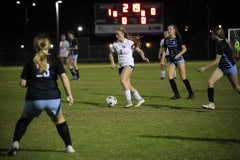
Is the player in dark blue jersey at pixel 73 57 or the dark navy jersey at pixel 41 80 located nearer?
the dark navy jersey at pixel 41 80

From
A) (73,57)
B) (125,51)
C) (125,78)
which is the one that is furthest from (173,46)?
(73,57)

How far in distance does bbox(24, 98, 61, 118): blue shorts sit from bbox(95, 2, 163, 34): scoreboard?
41.0 m

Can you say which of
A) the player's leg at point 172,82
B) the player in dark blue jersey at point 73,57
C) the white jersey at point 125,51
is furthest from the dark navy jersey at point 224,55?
the player in dark blue jersey at point 73,57

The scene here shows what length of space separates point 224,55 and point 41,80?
20.7 ft

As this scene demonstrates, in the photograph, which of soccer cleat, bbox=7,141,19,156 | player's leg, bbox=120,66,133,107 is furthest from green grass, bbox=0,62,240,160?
player's leg, bbox=120,66,133,107

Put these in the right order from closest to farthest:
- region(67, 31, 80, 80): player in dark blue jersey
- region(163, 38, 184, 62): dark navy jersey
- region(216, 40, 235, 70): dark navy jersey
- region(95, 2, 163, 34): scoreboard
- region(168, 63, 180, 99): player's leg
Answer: region(216, 40, 235, 70): dark navy jersey
region(163, 38, 184, 62): dark navy jersey
region(168, 63, 180, 99): player's leg
region(67, 31, 80, 80): player in dark blue jersey
region(95, 2, 163, 34): scoreboard

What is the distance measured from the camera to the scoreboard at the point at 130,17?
162ft

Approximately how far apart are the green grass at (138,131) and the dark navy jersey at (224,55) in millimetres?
1166

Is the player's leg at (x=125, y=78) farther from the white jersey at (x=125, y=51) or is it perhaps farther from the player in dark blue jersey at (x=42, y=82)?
the player in dark blue jersey at (x=42, y=82)

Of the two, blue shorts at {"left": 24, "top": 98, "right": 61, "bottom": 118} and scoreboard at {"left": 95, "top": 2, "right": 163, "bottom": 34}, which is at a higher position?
scoreboard at {"left": 95, "top": 2, "right": 163, "bottom": 34}

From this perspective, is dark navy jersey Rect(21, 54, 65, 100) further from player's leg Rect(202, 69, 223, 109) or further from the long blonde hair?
player's leg Rect(202, 69, 223, 109)

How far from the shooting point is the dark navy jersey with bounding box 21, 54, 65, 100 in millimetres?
8602

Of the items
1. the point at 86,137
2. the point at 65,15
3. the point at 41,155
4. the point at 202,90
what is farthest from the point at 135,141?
the point at 65,15

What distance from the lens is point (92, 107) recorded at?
15.3 m
